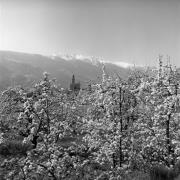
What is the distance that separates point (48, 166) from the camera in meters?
10.6

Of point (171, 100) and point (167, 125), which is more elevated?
point (171, 100)

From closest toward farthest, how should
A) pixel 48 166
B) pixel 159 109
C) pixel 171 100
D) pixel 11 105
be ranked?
1. pixel 48 166
2. pixel 171 100
3. pixel 159 109
4. pixel 11 105

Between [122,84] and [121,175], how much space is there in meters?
4.20

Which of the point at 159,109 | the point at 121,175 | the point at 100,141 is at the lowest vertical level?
the point at 121,175

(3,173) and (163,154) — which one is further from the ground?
(163,154)

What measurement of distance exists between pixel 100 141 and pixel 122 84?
2861 millimetres

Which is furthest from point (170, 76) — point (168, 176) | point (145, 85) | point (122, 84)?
point (168, 176)

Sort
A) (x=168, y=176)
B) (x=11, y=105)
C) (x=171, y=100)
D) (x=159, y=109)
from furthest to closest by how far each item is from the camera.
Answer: (x=11, y=105), (x=159, y=109), (x=171, y=100), (x=168, y=176)

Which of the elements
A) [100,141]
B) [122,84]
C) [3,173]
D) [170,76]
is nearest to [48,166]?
[100,141]

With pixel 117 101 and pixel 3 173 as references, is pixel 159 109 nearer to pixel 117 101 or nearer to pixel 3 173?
pixel 117 101

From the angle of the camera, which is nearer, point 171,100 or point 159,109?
point 171,100

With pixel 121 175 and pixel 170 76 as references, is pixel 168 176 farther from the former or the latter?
pixel 170 76

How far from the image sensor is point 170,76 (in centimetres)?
1288

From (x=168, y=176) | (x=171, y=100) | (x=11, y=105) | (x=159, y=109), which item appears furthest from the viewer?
(x=11, y=105)
